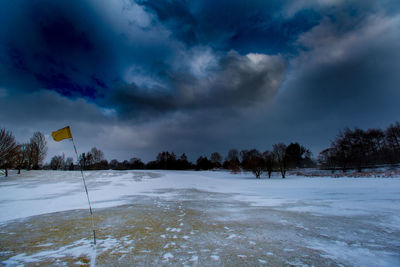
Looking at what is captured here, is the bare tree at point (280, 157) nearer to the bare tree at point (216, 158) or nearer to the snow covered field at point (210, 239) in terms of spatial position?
the snow covered field at point (210, 239)

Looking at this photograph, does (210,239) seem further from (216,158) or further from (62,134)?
(216,158)

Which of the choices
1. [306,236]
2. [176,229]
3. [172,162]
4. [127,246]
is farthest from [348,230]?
[172,162]

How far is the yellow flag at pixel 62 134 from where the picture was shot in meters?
6.36

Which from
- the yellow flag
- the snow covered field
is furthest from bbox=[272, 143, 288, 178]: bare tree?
the yellow flag

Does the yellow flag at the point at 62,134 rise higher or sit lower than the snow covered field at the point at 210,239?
higher

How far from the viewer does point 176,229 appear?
6152 mm

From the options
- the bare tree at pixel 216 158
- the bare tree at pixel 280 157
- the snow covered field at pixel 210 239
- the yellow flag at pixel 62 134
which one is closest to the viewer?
the snow covered field at pixel 210 239

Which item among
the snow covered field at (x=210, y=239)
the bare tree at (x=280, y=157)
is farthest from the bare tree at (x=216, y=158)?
the snow covered field at (x=210, y=239)

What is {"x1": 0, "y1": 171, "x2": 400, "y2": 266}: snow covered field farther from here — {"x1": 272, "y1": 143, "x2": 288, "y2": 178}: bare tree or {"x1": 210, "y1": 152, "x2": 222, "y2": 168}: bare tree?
{"x1": 210, "y1": 152, "x2": 222, "y2": 168}: bare tree

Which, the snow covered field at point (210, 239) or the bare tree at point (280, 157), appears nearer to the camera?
the snow covered field at point (210, 239)

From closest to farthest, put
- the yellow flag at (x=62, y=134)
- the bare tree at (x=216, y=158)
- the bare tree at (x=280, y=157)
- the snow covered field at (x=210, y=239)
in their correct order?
the snow covered field at (x=210, y=239)
the yellow flag at (x=62, y=134)
the bare tree at (x=280, y=157)
the bare tree at (x=216, y=158)

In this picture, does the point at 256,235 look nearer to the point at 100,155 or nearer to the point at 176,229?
the point at 176,229

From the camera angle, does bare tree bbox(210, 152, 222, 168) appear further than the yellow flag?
Yes

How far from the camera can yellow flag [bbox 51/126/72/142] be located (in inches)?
250
